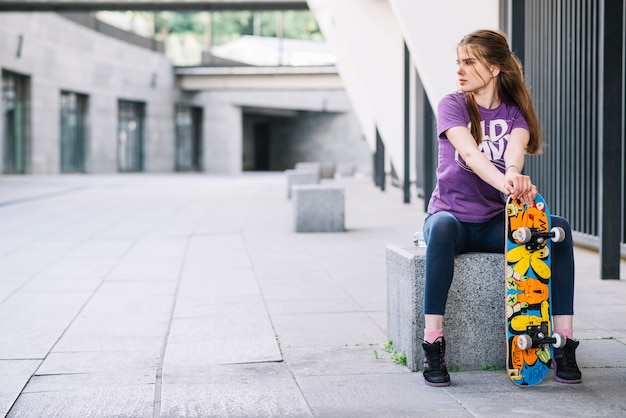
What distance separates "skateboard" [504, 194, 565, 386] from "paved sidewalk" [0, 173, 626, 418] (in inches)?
5.3

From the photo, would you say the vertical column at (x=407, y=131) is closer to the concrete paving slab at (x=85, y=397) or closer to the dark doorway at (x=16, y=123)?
the concrete paving slab at (x=85, y=397)

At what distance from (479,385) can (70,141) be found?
140 ft

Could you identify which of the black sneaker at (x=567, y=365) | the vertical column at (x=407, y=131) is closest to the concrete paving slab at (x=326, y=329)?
the black sneaker at (x=567, y=365)

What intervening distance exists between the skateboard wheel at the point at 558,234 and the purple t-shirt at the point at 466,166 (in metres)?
0.40

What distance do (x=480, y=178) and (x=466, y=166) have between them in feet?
0.31

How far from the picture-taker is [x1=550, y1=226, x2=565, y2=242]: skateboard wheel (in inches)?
163

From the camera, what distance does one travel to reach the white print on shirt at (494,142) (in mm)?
4524

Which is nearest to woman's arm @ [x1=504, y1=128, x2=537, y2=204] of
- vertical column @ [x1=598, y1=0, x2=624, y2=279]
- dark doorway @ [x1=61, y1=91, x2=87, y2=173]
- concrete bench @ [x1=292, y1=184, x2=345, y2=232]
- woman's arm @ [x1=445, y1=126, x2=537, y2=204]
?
woman's arm @ [x1=445, y1=126, x2=537, y2=204]

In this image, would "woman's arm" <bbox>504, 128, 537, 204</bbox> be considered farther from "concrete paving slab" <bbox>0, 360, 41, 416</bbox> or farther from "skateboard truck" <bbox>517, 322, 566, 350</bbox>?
"concrete paving slab" <bbox>0, 360, 41, 416</bbox>

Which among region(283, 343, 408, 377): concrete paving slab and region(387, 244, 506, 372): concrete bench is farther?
region(283, 343, 408, 377): concrete paving slab

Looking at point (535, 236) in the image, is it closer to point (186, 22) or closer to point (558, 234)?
point (558, 234)

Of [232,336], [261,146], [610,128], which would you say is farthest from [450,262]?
[261,146]

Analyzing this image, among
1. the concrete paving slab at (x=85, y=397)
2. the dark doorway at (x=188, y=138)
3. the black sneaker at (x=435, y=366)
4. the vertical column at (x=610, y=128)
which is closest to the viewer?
the concrete paving slab at (x=85, y=397)

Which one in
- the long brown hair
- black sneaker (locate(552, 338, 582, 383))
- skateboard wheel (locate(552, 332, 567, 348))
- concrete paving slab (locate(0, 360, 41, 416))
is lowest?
concrete paving slab (locate(0, 360, 41, 416))
